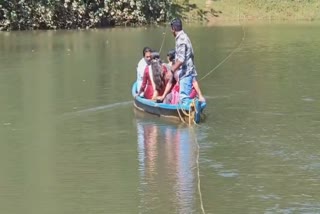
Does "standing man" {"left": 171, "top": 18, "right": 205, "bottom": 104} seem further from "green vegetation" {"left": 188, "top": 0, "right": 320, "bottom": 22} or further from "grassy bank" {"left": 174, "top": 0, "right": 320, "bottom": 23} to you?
"green vegetation" {"left": 188, "top": 0, "right": 320, "bottom": 22}

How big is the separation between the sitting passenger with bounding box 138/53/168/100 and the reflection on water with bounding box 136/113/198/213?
1.09m

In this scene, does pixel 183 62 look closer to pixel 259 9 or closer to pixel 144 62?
pixel 144 62

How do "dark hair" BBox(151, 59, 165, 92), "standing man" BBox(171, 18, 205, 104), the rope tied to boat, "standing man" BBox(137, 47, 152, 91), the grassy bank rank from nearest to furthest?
the rope tied to boat < "standing man" BBox(171, 18, 205, 104) < "dark hair" BBox(151, 59, 165, 92) < "standing man" BBox(137, 47, 152, 91) < the grassy bank

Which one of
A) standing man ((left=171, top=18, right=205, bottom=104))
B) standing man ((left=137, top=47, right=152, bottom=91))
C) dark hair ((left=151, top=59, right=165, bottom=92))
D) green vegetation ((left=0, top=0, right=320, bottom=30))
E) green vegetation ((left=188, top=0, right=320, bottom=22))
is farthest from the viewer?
green vegetation ((left=188, top=0, right=320, bottom=22))

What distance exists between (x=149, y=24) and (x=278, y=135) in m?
33.4

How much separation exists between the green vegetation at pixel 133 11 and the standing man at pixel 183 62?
28060 millimetres

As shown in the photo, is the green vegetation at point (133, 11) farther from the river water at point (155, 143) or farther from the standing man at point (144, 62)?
the standing man at point (144, 62)

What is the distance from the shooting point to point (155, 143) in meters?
12.4

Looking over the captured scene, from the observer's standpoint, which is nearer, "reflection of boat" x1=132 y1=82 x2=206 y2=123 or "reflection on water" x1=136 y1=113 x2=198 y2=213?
"reflection on water" x1=136 y1=113 x2=198 y2=213

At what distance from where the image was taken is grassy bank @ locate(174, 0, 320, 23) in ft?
161

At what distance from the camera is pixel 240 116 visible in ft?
47.4

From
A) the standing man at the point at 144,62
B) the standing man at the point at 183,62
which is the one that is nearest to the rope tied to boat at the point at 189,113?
the standing man at the point at 183,62

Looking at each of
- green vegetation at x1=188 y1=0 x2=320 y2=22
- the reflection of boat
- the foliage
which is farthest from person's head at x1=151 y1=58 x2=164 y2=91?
green vegetation at x1=188 y1=0 x2=320 y2=22

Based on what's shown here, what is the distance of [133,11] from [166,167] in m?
34.9
